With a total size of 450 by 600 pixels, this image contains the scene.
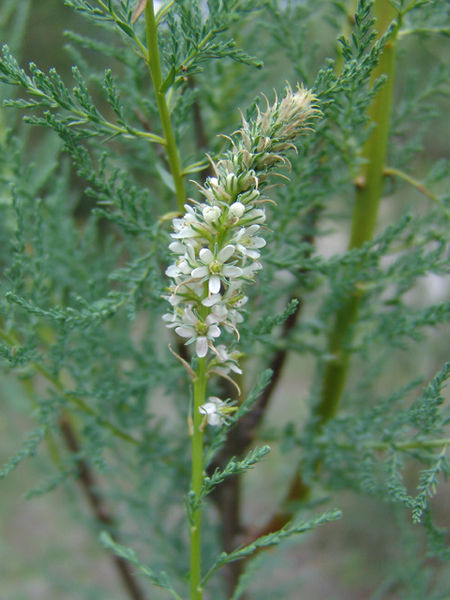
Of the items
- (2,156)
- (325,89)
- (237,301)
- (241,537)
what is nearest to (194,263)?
(237,301)

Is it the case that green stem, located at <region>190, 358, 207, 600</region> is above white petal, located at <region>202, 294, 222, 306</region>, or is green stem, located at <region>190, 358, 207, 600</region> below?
below

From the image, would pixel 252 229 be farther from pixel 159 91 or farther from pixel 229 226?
pixel 159 91

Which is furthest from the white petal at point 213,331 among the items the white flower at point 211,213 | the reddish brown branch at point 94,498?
the reddish brown branch at point 94,498

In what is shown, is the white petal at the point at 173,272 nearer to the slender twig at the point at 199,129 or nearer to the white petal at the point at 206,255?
the white petal at the point at 206,255

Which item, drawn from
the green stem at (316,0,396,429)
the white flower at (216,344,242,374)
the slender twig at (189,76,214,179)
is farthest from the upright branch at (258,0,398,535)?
the white flower at (216,344,242,374)

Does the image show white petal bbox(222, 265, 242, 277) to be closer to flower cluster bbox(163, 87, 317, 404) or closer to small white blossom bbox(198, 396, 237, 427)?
A: flower cluster bbox(163, 87, 317, 404)

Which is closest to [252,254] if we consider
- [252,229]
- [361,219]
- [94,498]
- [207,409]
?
[252,229]
